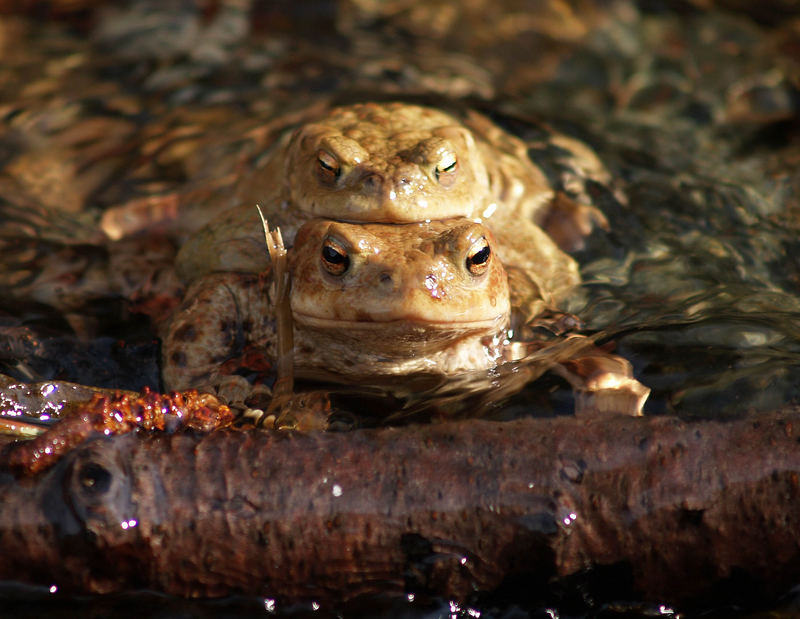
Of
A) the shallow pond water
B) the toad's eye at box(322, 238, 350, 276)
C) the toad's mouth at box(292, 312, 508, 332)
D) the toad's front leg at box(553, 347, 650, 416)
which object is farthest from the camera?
the shallow pond water

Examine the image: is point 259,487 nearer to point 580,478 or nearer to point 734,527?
point 580,478

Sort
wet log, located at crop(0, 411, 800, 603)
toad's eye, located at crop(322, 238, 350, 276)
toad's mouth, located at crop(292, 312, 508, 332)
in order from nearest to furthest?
1. wet log, located at crop(0, 411, 800, 603)
2. toad's mouth, located at crop(292, 312, 508, 332)
3. toad's eye, located at crop(322, 238, 350, 276)

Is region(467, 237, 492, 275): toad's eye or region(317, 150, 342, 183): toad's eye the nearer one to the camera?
region(467, 237, 492, 275): toad's eye

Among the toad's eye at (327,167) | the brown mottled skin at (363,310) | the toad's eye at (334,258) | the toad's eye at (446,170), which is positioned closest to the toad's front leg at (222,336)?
the brown mottled skin at (363,310)

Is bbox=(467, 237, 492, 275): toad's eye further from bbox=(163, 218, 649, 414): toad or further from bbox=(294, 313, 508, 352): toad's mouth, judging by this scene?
bbox=(294, 313, 508, 352): toad's mouth

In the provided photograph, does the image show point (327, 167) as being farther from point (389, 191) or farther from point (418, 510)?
point (418, 510)

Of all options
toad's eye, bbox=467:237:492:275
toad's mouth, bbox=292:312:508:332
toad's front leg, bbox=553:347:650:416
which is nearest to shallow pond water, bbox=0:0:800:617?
toad's front leg, bbox=553:347:650:416

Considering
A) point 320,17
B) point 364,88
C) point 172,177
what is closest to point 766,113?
point 364,88

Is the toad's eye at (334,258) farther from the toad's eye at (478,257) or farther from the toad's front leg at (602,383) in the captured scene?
the toad's front leg at (602,383)
